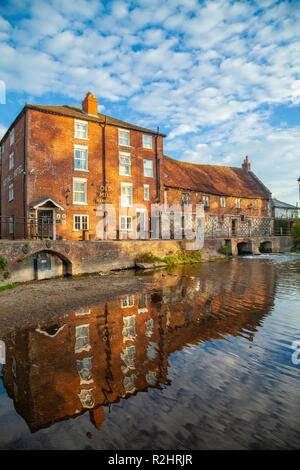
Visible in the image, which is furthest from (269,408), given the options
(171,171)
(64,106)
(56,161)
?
(171,171)

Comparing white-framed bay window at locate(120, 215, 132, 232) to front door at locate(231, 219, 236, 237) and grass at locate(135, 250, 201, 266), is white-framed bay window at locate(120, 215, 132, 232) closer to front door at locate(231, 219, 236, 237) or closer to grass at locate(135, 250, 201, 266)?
grass at locate(135, 250, 201, 266)

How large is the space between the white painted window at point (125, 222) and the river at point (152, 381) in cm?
1539

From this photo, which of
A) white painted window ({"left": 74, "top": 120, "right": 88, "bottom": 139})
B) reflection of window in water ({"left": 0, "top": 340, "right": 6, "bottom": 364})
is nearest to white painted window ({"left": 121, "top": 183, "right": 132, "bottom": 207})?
white painted window ({"left": 74, "top": 120, "right": 88, "bottom": 139})

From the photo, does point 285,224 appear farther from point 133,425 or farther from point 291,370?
point 133,425

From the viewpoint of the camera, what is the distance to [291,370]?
4.79 meters

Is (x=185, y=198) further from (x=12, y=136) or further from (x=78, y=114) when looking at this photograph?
(x=12, y=136)

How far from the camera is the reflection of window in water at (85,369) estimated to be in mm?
4408

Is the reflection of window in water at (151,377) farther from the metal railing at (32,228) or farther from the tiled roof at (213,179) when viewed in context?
the tiled roof at (213,179)

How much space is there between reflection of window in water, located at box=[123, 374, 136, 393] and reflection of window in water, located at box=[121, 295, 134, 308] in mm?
4287

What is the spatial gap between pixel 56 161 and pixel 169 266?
12.0 meters

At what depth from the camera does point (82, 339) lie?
6.01 m

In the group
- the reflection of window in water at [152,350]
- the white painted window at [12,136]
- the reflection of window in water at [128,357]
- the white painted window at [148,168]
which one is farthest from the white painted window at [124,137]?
the reflection of window in water at [128,357]

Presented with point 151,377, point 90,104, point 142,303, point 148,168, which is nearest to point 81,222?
point 148,168

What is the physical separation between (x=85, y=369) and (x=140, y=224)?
20.1 meters
